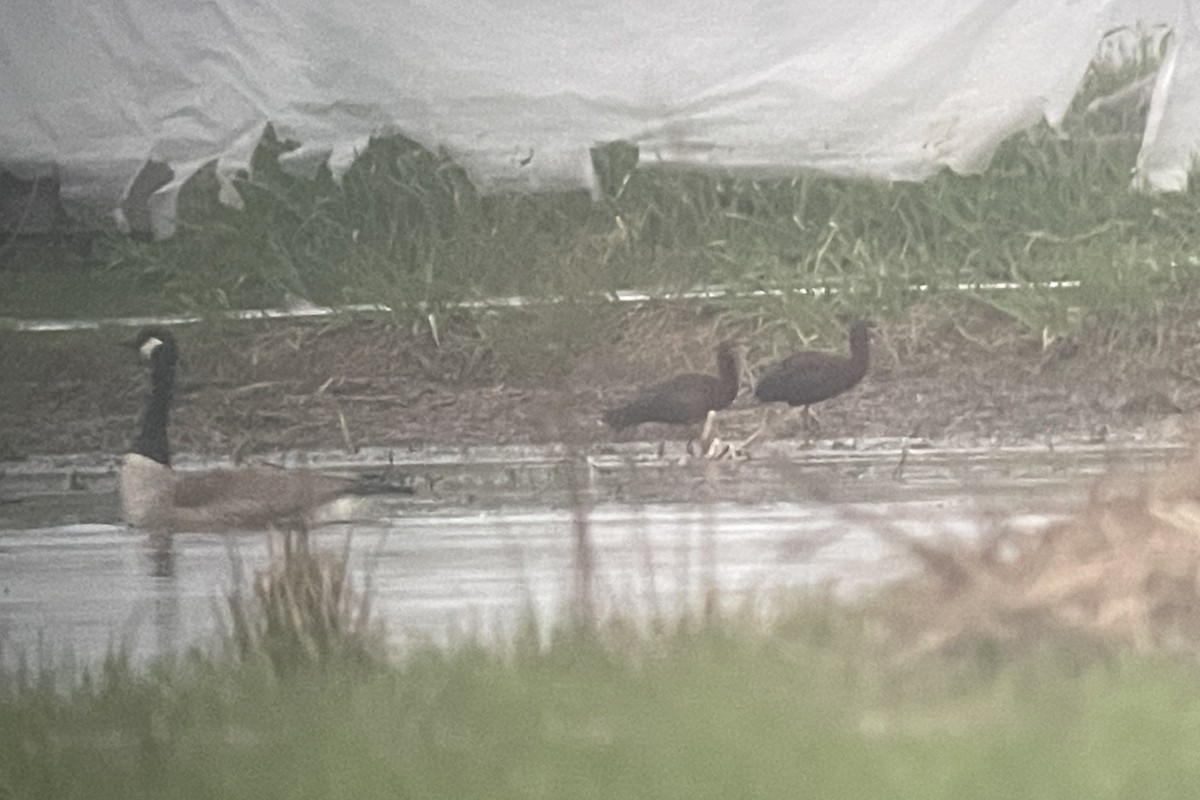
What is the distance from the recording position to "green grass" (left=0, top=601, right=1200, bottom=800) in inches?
60.6

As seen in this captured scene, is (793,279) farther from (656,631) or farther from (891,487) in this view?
(656,631)

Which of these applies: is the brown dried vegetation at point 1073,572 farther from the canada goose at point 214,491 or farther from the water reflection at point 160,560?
the water reflection at point 160,560

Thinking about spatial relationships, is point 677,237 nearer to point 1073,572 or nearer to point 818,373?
point 818,373

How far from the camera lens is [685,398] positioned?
60.4 inches

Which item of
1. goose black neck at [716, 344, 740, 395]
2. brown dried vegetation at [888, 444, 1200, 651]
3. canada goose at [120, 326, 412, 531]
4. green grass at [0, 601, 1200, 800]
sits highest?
goose black neck at [716, 344, 740, 395]

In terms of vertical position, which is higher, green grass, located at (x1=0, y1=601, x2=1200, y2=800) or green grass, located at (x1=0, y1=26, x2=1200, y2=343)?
green grass, located at (x1=0, y1=26, x2=1200, y2=343)

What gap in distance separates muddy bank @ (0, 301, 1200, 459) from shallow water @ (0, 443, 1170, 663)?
0.03 meters

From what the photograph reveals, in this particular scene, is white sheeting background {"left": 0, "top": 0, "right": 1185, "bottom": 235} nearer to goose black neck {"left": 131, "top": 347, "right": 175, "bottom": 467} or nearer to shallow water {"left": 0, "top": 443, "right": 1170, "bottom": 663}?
goose black neck {"left": 131, "top": 347, "right": 175, "bottom": 467}

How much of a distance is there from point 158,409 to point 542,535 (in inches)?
19.6

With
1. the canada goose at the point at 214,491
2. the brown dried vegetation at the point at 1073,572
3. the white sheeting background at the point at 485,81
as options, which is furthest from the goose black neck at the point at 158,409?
the brown dried vegetation at the point at 1073,572

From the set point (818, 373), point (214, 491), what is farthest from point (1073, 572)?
point (214, 491)

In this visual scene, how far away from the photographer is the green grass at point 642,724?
1539 mm

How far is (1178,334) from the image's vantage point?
1.54 metres

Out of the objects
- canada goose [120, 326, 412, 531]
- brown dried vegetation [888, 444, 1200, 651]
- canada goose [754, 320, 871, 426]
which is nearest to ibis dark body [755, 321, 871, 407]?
canada goose [754, 320, 871, 426]
